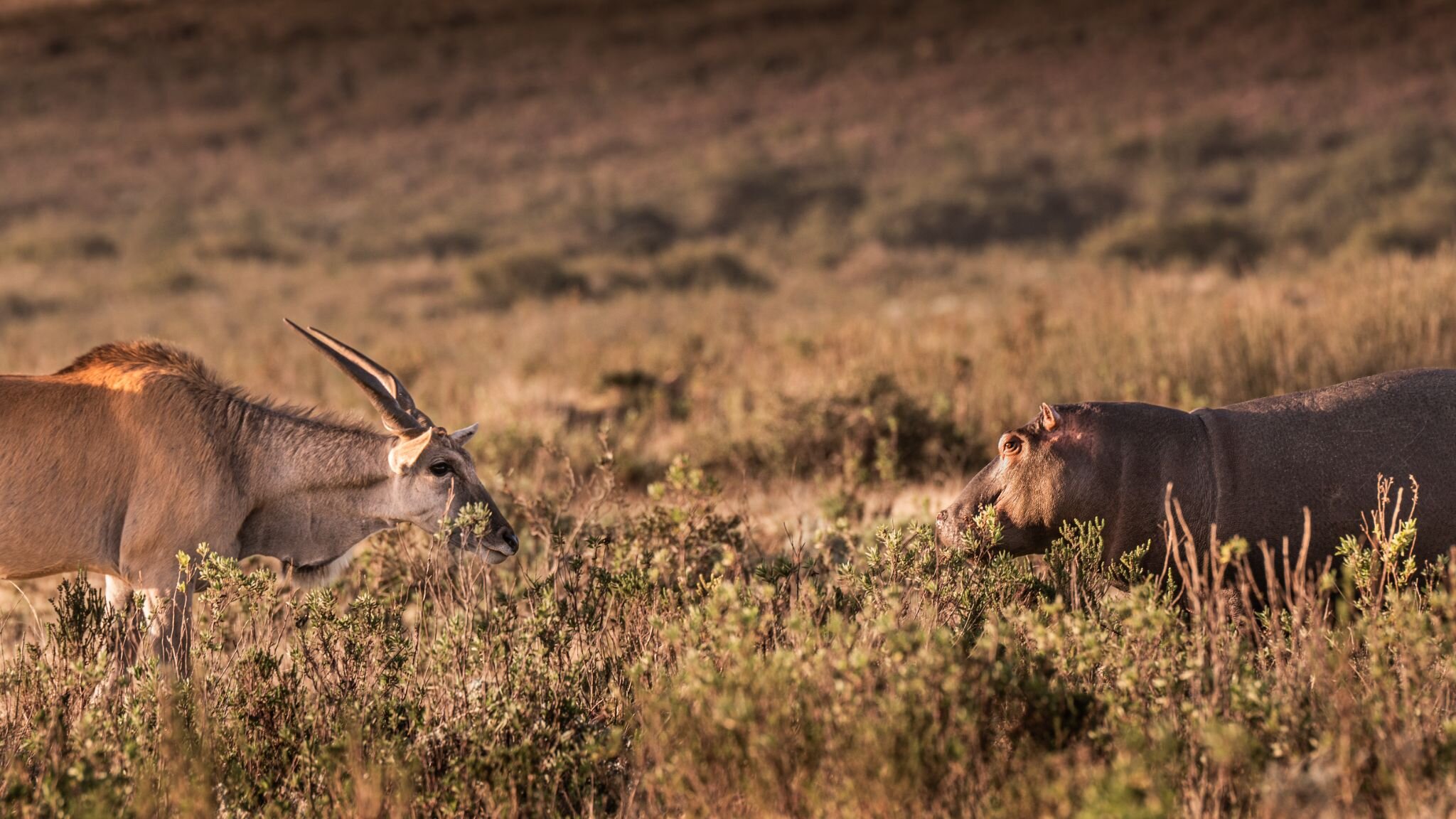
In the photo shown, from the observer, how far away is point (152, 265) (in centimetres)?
2923

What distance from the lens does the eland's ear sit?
17.9ft

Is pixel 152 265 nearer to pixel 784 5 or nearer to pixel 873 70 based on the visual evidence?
pixel 873 70

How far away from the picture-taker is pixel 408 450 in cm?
551

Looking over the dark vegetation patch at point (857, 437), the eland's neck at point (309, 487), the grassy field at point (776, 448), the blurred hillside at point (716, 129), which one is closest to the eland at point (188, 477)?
the eland's neck at point (309, 487)

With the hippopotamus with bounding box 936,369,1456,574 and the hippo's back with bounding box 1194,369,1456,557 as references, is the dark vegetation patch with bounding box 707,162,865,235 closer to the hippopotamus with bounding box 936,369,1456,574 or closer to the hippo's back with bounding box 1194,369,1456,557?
the hippopotamus with bounding box 936,369,1456,574

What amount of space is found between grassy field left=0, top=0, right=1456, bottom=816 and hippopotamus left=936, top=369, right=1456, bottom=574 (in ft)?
0.88

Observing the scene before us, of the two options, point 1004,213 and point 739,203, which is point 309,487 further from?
point 739,203

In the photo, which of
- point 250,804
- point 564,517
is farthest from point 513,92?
point 250,804

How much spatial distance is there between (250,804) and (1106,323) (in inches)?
379

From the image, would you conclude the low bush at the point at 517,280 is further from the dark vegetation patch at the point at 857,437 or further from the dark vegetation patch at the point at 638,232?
the dark vegetation patch at the point at 857,437

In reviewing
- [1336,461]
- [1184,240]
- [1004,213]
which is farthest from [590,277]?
[1336,461]

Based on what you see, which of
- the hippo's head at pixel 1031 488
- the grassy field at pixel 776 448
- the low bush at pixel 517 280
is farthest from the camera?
the low bush at pixel 517 280

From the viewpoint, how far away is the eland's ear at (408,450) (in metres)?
5.45

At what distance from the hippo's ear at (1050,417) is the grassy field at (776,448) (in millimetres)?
615
